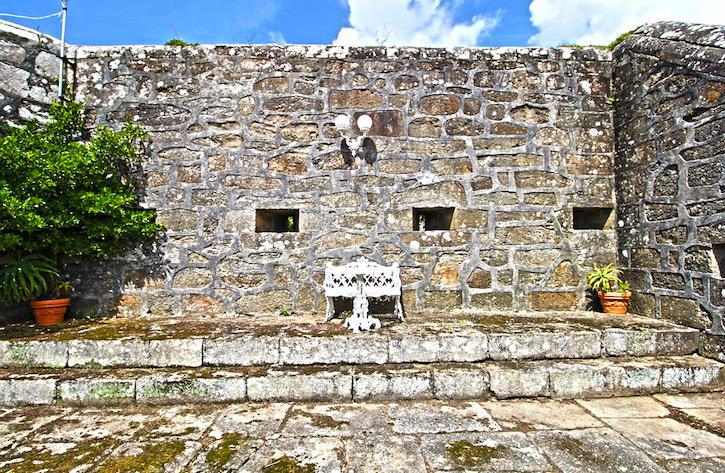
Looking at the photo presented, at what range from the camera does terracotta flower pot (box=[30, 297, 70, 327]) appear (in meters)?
3.27

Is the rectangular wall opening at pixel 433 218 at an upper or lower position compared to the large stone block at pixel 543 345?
upper

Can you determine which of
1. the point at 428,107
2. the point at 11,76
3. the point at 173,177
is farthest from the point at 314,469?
the point at 11,76

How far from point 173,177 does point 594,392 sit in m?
3.96

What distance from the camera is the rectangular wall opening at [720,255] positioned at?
2.86 m

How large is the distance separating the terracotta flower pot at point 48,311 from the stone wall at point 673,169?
206 inches

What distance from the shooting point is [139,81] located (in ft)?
A: 12.2

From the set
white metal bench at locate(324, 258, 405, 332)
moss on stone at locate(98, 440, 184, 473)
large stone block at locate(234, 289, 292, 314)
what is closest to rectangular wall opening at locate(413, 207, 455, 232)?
white metal bench at locate(324, 258, 405, 332)

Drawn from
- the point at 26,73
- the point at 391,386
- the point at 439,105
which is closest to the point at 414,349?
the point at 391,386

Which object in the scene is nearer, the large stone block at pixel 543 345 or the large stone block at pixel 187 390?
the large stone block at pixel 187 390

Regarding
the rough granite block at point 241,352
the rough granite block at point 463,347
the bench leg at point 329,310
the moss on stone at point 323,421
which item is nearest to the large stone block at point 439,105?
the bench leg at point 329,310

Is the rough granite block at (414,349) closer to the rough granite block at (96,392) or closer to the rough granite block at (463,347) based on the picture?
the rough granite block at (463,347)

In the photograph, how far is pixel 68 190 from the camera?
3.19 metres

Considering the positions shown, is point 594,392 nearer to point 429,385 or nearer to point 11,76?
point 429,385

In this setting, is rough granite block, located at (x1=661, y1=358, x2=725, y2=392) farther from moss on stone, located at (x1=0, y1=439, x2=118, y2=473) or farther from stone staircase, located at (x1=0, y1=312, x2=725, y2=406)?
moss on stone, located at (x1=0, y1=439, x2=118, y2=473)
